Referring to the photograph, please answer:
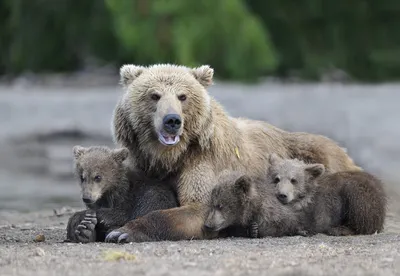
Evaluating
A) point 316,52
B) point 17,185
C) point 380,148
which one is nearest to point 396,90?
point 316,52

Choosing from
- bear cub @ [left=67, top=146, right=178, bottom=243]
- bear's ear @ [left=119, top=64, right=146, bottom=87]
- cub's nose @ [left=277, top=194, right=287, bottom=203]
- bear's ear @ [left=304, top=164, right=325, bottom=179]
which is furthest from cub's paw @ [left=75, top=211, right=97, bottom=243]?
bear's ear @ [left=304, top=164, right=325, bottom=179]

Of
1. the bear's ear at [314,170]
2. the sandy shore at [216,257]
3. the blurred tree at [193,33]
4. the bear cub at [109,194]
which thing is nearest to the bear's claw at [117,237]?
the sandy shore at [216,257]

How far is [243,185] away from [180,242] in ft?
2.42

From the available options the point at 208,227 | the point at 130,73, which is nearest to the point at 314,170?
the point at 208,227

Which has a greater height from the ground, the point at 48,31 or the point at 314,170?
the point at 48,31

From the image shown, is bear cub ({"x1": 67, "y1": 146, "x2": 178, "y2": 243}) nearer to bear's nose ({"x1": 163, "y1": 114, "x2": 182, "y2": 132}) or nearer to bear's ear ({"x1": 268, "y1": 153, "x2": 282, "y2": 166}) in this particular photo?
bear's nose ({"x1": 163, "y1": 114, "x2": 182, "y2": 132})

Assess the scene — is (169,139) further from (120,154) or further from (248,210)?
(248,210)

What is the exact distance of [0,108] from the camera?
79.3ft

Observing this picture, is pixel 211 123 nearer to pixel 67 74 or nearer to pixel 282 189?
pixel 282 189

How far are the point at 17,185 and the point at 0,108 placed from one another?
8.94 metres

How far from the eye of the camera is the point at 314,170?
30.6 feet

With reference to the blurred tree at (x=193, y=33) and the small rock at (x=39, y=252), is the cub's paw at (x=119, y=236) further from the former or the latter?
the blurred tree at (x=193, y=33)

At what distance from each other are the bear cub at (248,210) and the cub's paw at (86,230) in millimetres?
882

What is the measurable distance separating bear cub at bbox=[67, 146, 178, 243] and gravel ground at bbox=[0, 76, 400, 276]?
346mm
